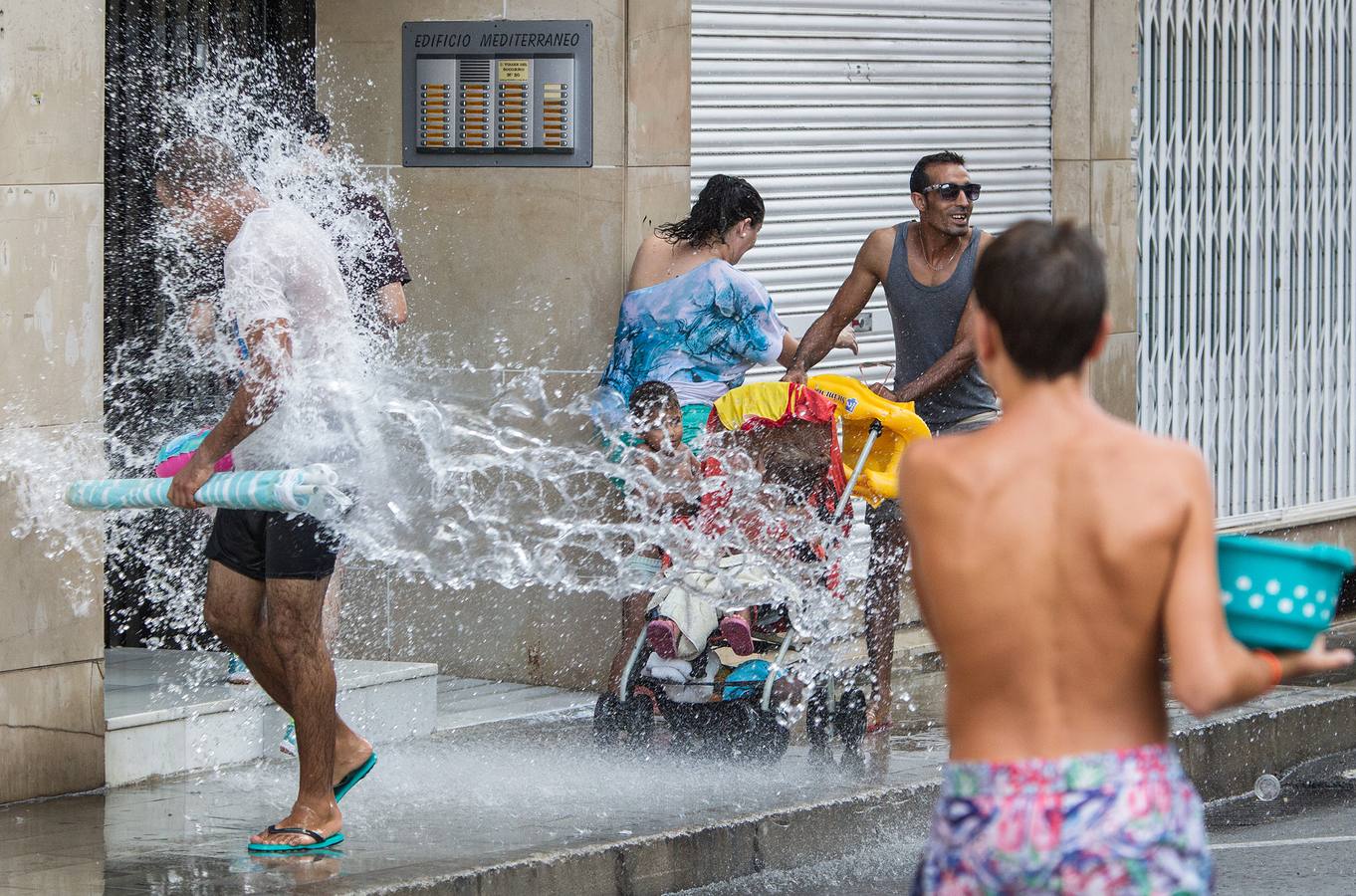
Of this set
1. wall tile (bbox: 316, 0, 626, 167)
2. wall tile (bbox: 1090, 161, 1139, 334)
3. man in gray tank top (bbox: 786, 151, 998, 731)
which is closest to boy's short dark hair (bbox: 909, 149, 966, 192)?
man in gray tank top (bbox: 786, 151, 998, 731)

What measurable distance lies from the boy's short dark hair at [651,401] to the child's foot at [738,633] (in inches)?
36.5

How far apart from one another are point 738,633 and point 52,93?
111 inches

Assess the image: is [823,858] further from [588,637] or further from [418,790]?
[588,637]

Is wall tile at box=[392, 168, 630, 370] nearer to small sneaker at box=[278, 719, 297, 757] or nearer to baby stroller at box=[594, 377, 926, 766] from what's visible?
baby stroller at box=[594, 377, 926, 766]

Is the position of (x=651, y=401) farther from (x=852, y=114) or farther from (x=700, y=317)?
(x=852, y=114)

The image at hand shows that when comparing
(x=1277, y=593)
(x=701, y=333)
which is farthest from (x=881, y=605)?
(x=1277, y=593)

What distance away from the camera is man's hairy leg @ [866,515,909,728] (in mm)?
7566

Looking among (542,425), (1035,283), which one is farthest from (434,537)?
(1035,283)

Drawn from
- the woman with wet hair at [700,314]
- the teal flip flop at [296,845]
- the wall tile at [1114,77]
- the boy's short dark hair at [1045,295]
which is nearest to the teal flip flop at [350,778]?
the teal flip flop at [296,845]

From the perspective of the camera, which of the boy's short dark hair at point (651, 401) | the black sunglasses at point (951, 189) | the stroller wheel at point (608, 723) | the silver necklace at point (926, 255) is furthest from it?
the silver necklace at point (926, 255)

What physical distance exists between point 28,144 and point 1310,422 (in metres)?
8.69

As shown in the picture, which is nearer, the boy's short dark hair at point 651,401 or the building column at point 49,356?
the building column at point 49,356

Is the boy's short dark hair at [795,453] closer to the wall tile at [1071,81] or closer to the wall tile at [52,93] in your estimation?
the wall tile at [52,93]

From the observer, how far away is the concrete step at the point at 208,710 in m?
6.64
